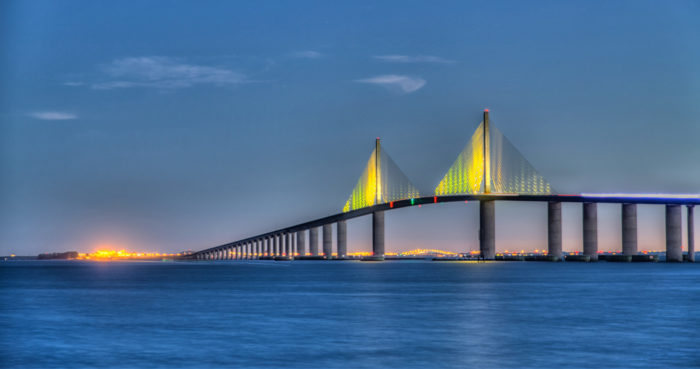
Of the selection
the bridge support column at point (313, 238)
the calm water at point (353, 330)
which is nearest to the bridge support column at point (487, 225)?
the bridge support column at point (313, 238)

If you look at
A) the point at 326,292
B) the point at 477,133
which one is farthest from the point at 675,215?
the point at 326,292

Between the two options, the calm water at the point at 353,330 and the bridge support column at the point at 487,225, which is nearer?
the calm water at the point at 353,330

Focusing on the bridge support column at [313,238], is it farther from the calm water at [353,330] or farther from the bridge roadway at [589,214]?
the calm water at [353,330]

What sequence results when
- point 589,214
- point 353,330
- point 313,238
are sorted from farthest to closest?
point 313,238 < point 589,214 < point 353,330

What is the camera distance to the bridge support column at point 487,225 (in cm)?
14362

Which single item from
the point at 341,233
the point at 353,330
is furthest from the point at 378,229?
the point at 353,330

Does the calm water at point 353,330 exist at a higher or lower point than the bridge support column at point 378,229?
lower

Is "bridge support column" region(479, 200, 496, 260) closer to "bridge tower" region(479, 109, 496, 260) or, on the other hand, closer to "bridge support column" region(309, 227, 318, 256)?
"bridge tower" region(479, 109, 496, 260)

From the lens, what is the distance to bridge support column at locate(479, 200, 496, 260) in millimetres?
143625

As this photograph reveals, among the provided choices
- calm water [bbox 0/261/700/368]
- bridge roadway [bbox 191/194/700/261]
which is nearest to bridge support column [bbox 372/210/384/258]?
bridge roadway [bbox 191/194/700/261]

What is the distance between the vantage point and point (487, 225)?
145m

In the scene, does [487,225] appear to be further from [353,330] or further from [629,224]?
[353,330]

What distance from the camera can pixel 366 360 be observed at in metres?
28.3

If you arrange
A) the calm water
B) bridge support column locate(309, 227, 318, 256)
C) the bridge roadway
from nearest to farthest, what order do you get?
the calm water → the bridge roadway → bridge support column locate(309, 227, 318, 256)
